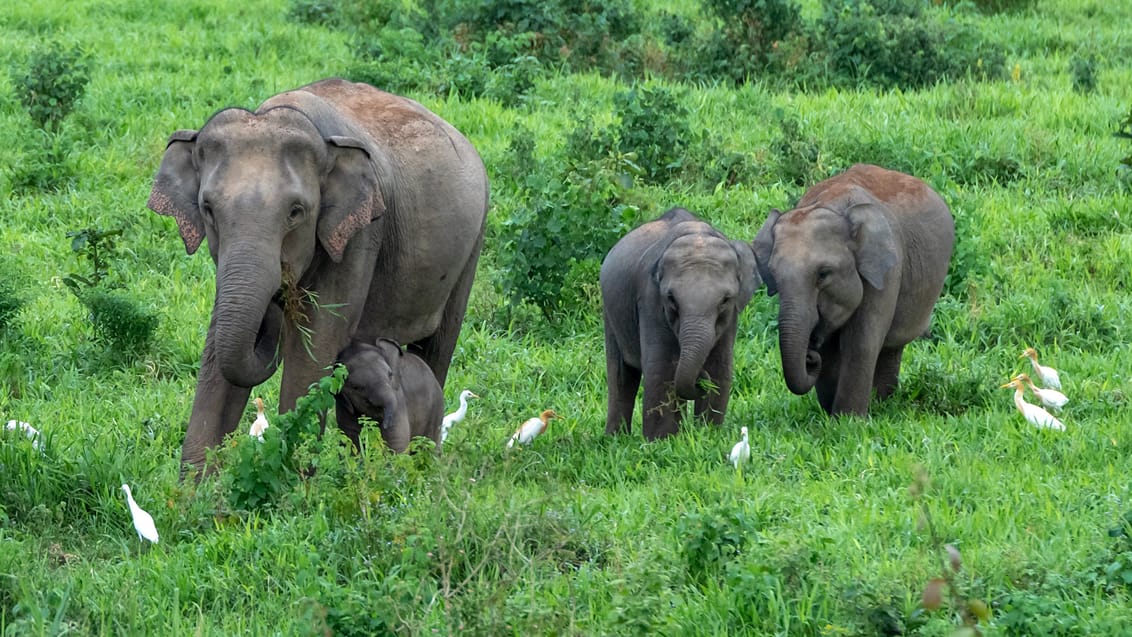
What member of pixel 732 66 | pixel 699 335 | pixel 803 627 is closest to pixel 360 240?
pixel 699 335

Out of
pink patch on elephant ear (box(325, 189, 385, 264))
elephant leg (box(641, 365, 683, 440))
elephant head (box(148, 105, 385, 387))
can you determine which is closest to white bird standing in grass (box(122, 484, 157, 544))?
elephant head (box(148, 105, 385, 387))

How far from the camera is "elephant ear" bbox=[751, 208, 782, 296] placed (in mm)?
8102

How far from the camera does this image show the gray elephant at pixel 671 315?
7371 mm

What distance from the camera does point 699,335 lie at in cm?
732

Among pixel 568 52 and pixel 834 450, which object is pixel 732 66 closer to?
pixel 568 52

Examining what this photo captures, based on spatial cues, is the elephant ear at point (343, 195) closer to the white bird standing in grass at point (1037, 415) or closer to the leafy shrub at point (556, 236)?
the white bird standing in grass at point (1037, 415)

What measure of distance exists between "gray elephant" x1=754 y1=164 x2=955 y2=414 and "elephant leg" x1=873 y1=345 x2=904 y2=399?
2 centimetres

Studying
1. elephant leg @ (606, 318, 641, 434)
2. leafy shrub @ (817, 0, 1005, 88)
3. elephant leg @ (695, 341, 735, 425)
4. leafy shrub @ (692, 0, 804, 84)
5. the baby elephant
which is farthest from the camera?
leafy shrub @ (692, 0, 804, 84)

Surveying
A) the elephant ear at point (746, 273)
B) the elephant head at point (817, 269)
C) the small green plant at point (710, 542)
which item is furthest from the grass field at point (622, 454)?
the elephant ear at point (746, 273)

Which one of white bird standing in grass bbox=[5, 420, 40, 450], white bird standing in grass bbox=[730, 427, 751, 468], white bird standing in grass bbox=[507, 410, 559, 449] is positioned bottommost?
white bird standing in grass bbox=[507, 410, 559, 449]

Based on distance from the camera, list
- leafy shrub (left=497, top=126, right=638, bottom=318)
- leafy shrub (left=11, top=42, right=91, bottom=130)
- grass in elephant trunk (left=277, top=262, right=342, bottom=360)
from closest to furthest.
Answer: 1. grass in elephant trunk (left=277, top=262, right=342, bottom=360)
2. leafy shrub (left=497, top=126, right=638, bottom=318)
3. leafy shrub (left=11, top=42, right=91, bottom=130)

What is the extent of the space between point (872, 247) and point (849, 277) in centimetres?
18

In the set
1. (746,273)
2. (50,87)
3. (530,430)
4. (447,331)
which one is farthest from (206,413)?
(50,87)

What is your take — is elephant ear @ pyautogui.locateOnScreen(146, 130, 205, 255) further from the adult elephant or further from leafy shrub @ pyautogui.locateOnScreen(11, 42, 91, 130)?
leafy shrub @ pyautogui.locateOnScreen(11, 42, 91, 130)
